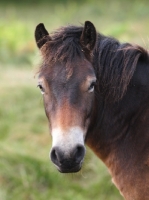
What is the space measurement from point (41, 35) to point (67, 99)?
714mm

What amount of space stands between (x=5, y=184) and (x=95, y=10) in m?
15.0

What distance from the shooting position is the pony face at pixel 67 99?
12.2 feet

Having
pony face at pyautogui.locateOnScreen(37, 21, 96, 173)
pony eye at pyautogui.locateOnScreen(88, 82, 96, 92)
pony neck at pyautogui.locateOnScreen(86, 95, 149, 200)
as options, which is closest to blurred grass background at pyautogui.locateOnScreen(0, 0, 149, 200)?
pony face at pyautogui.locateOnScreen(37, 21, 96, 173)

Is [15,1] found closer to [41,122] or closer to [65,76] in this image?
[41,122]

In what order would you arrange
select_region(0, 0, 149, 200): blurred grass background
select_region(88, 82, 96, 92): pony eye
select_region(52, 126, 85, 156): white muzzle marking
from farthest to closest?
select_region(0, 0, 149, 200): blurred grass background < select_region(88, 82, 96, 92): pony eye < select_region(52, 126, 85, 156): white muzzle marking

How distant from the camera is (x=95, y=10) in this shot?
20938 millimetres

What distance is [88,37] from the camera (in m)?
4.23

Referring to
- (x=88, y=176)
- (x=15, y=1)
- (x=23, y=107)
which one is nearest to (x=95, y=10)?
(x=15, y=1)

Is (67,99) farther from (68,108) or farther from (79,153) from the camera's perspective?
(79,153)

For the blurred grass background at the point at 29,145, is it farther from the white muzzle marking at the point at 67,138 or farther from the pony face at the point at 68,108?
the white muzzle marking at the point at 67,138

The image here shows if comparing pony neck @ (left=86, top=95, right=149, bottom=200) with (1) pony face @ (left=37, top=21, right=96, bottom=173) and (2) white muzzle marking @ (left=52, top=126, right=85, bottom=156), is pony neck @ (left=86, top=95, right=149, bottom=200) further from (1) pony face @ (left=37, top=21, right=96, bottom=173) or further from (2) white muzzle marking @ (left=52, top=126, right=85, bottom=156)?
(2) white muzzle marking @ (left=52, top=126, right=85, bottom=156)

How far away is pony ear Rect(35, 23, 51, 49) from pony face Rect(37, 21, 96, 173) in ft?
0.25

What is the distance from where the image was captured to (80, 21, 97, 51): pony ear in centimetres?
420

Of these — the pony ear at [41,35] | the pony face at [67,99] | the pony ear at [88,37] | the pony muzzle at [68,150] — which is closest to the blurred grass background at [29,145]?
the pony ear at [41,35]
